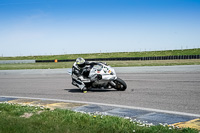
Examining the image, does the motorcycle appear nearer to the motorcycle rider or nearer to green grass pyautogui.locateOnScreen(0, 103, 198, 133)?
the motorcycle rider

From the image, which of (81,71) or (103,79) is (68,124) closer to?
(103,79)

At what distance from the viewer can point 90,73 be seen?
11.7m

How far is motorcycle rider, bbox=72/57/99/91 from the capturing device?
11.9m

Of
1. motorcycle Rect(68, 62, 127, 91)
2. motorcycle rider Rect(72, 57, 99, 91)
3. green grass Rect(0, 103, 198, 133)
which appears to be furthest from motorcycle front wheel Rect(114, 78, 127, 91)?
green grass Rect(0, 103, 198, 133)

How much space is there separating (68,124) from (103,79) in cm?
534

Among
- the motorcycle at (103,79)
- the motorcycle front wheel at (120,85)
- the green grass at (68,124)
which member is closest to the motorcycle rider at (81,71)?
the motorcycle at (103,79)

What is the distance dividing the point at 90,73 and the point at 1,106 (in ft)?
Answer: 13.8

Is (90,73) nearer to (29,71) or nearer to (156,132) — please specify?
(156,132)

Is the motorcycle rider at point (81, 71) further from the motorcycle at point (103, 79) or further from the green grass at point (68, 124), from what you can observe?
the green grass at point (68, 124)

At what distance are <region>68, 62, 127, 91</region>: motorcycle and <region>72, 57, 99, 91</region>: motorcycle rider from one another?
0.38 ft

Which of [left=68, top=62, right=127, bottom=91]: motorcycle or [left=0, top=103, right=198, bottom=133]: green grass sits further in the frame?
[left=68, top=62, right=127, bottom=91]: motorcycle

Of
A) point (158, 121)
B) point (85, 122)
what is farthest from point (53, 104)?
point (158, 121)

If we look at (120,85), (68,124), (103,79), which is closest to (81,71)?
(103,79)

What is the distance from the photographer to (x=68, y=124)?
20.2 ft
